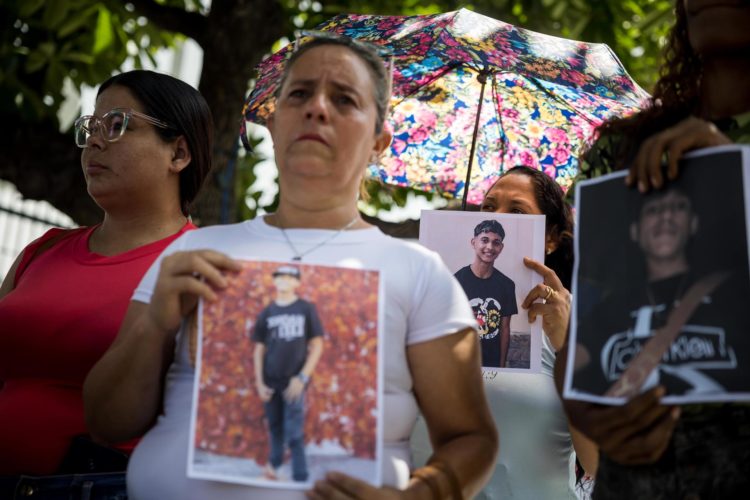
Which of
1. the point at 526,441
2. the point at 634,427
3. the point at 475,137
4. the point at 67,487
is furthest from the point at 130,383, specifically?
the point at 475,137

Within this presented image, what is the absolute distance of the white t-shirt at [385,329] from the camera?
1.81m

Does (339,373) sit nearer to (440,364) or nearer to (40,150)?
(440,364)

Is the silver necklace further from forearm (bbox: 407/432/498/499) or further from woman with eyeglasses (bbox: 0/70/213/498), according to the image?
woman with eyeglasses (bbox: 0/70/213/498)

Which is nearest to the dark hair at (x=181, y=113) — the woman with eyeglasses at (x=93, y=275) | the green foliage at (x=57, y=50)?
the woman with eyeglasses at (x=93, y=275)

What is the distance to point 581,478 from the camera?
330 cm

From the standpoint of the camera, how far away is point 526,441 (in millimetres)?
3062

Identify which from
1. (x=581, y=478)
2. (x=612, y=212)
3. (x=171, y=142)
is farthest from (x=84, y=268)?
(x=581, y=478)

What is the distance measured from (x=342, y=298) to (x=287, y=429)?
26 centimetres

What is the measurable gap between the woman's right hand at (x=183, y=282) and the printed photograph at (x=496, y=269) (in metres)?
1.23

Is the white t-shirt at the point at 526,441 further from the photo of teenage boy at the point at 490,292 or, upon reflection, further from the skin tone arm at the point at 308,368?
the skin tone arm at the point at 308,368

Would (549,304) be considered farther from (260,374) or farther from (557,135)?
(260,374)

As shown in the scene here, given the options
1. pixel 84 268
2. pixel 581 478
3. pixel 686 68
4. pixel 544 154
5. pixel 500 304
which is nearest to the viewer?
pixel 686 68

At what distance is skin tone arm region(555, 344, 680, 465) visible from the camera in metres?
1.60

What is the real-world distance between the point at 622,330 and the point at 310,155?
737mm
